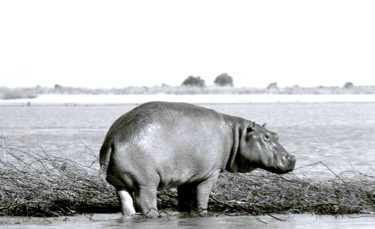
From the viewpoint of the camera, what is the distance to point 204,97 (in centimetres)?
5619

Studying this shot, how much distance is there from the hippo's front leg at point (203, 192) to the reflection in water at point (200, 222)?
0.53 ft

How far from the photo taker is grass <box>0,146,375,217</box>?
10.3 m

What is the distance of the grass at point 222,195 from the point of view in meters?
10.3

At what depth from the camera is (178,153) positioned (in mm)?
9477

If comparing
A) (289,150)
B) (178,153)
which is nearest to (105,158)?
(178,153)

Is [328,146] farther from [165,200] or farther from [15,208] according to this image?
[15,208]

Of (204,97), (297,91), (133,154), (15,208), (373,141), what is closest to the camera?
(133,154)

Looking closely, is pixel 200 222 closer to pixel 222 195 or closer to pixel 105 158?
pixel 105 158

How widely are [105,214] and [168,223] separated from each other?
3.54 feet

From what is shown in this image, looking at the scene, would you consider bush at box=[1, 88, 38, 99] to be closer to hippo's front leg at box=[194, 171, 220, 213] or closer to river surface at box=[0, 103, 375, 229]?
river surface at box=[0, 103, 375, 229]

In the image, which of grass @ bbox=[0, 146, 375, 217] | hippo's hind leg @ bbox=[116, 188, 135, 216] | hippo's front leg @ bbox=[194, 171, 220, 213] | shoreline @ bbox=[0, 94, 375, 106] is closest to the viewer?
hippo's hind leg @ bbox=[116, 188, 135, 216]

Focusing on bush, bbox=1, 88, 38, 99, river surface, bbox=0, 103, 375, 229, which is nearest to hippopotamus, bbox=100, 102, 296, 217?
river surface, bbox=0, 103, 375, 229

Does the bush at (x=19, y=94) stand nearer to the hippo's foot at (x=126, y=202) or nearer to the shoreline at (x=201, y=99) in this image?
the shoreline at (x=201, y=99)

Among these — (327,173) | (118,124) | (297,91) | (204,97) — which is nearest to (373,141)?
(327,173)
